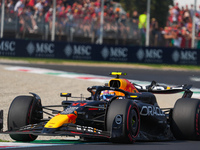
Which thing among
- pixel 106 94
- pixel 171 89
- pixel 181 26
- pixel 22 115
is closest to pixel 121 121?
pixel 106 94

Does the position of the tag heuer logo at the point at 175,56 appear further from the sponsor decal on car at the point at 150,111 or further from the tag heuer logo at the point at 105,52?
the sponsor decal on car at the point at 150,111

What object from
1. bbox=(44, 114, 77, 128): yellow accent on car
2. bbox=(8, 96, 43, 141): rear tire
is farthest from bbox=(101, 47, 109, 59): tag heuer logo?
bbox=(44, 114, 77, 128): yellow accent on car

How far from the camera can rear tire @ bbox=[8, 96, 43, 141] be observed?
7766mm

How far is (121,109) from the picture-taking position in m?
7.28

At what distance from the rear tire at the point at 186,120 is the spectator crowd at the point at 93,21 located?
932 inches

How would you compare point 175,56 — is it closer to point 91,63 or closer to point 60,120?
point 91,63

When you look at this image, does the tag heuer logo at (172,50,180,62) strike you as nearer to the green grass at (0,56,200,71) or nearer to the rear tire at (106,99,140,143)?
the green grass at (0,56,200,71)

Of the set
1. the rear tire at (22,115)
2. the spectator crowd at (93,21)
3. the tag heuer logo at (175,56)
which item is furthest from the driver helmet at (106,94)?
the spectator crowd at (93,21)

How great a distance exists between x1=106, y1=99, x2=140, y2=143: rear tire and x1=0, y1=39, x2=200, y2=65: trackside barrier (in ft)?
73.9

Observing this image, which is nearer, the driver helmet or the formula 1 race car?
the formula 1 race car

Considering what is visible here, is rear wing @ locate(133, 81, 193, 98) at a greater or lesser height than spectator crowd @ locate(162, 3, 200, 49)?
lesser

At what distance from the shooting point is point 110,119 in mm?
7285

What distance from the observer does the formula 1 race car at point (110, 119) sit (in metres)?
7.19

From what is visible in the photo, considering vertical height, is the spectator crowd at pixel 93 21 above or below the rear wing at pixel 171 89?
above
